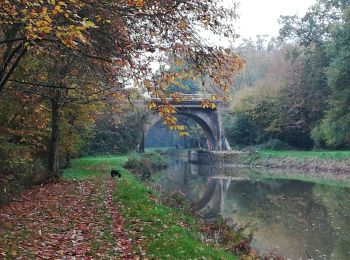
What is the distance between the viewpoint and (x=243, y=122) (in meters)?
53.0

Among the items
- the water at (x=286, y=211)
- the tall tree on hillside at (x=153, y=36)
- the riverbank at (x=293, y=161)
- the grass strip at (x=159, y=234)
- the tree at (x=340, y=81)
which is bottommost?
the water at (x=286, y=211)

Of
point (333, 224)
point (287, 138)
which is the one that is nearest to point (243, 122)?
point (287, 138)

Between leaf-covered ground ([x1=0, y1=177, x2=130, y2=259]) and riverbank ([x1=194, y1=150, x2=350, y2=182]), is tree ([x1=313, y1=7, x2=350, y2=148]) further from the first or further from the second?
leaf-covered ground ([x1=0, y1=177, x2=130, y2=259])

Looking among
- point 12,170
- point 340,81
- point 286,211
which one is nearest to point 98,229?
point 12,170

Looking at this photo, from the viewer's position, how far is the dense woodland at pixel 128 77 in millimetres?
6707

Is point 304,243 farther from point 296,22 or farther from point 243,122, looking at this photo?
point 243,122

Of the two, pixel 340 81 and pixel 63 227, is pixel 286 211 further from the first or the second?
pixel 340 81

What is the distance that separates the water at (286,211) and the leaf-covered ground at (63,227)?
179 inches

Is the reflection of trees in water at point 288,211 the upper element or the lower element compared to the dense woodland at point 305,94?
lower

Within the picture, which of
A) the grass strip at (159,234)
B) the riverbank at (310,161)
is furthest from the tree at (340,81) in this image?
the grass strip at (159,234)

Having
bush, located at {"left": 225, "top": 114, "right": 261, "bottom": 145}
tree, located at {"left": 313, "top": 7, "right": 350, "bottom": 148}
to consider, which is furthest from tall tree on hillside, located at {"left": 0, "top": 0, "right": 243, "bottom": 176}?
bush, located at {"left": 225, "top": 114, "right": 261, "bottom": 145}

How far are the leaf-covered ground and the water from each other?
4.55m

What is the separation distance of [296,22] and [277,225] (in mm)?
34901

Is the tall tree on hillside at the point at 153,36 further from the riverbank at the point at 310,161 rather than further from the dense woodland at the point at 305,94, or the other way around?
the dense woodland at the point at 305,94
